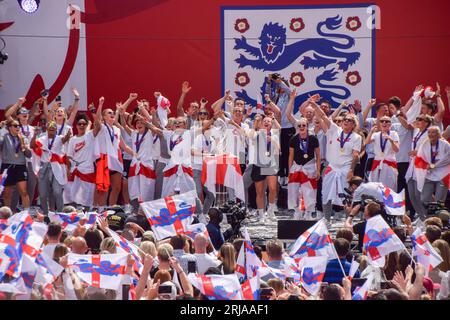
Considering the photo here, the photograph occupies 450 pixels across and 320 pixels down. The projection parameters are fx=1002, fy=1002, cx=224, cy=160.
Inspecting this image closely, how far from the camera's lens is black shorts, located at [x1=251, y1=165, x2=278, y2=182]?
14.8 meters

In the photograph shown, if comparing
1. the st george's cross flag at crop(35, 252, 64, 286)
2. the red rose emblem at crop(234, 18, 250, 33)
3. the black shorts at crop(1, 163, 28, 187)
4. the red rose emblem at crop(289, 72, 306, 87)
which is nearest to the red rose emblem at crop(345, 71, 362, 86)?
the red rose emblem at crop(289, 72, 306, 87)

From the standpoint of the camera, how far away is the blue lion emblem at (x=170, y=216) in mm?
10289

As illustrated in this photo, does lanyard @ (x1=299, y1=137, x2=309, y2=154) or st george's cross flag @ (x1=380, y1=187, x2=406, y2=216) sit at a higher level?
lanyard @ (x1=299, y1=137, x2=309, y2=154)

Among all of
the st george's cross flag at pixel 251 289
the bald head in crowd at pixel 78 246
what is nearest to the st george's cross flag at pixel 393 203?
the bald head in crowd at pixel 78 246

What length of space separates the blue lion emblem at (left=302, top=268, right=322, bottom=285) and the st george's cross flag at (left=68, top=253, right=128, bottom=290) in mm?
1523

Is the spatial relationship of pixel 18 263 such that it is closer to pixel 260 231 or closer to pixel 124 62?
pixel 260 231

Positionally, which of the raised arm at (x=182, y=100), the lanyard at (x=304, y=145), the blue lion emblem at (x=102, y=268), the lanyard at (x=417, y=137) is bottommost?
the blue lion emblem at (x=102, y=268)

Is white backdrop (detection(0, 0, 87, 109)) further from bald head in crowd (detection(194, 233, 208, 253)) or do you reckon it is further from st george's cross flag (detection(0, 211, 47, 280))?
st george's cross flag (detection(0, 211, 47, 280))

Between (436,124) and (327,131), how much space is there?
1.67 m

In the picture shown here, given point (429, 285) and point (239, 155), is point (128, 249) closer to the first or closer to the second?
point (429, 285)

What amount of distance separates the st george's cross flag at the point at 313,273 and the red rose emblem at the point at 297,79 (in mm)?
9247

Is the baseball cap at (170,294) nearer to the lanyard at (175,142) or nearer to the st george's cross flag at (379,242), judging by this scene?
the st george's cross flag at (379,242)

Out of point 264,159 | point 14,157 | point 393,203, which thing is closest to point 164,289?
point 393,203

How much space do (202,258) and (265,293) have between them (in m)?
1.89
